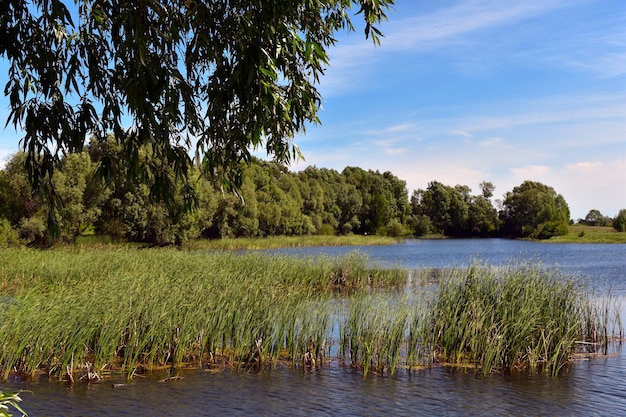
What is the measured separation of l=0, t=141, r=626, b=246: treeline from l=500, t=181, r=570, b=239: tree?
0.64 ft

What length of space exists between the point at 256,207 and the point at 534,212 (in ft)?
169

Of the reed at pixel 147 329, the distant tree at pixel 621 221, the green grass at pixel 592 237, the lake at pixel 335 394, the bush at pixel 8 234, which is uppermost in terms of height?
the distant tree at pixel 621 221

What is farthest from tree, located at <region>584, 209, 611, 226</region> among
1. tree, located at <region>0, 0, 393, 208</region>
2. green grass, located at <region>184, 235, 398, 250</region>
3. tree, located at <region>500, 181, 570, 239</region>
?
tree, located at <region>0, 0, 393, 208</region>

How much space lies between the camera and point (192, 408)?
7.77 meters

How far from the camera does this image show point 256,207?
204 feet

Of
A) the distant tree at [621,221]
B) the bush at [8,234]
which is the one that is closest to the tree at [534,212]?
the distant tree at [621,221]

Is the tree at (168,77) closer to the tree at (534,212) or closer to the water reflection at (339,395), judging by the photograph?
the water reflection at (339,395)

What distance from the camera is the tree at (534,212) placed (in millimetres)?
80188

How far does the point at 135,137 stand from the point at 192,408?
463 cm

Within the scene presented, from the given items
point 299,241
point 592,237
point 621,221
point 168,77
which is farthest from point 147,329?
point 621,221

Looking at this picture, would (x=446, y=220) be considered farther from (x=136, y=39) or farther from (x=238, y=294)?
(x=136, y=39)

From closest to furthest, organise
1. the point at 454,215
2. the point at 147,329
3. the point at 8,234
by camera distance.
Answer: the point at 147,329
the point at 8,234
the point at 454,215

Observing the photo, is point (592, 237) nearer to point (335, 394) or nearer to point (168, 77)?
point (335, 394)

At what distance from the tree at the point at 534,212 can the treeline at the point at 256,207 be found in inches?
7.7
